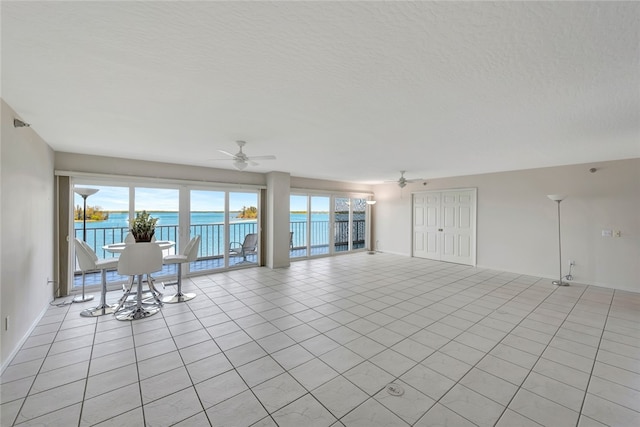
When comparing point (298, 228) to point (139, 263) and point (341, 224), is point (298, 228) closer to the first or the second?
point (341, 224)

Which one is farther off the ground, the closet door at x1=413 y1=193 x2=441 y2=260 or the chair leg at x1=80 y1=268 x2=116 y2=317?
the closet door at x1=413 y1=193 x2=441 y2=260

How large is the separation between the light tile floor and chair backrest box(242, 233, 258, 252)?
2352 mm

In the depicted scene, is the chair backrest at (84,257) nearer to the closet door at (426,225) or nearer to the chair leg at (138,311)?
the chair leg at (138,311)

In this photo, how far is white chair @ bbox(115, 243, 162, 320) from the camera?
3348mm

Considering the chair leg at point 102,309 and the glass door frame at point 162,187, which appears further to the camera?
the glass door frame at point 162,187

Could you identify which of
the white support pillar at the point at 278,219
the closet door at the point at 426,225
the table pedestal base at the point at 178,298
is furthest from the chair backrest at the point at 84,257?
the closet door at the point at 426,225

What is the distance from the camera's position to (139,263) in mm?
3398

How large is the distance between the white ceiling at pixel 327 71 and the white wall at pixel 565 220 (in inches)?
75.1

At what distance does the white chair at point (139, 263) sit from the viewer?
→ 11.0ft

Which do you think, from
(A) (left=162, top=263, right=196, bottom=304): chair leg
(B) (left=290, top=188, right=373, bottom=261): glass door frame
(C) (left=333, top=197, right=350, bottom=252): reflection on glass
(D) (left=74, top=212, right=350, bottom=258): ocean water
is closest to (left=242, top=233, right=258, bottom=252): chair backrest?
(D) (left=74, top=212, right=350, bottom=258): ocean water

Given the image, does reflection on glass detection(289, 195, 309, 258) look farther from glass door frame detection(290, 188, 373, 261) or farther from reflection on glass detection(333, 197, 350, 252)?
reflection on glass detection(333, 197, 350, 252)

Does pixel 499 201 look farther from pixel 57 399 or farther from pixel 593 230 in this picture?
pixel 57 399

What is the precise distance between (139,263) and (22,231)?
1127mm

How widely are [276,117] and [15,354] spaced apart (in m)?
3.44
